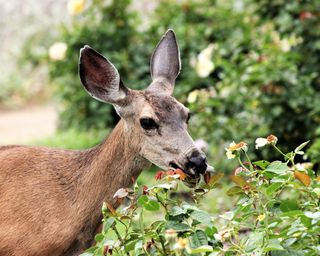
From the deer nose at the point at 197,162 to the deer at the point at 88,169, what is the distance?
0.06 meters

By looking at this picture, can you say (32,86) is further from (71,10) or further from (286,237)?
(286,237)

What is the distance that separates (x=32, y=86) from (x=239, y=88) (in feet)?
25.2

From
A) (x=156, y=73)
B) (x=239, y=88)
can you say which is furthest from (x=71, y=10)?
(x=156, y=73)

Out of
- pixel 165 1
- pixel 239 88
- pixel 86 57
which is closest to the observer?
pixel 86 57

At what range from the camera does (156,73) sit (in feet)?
17.1

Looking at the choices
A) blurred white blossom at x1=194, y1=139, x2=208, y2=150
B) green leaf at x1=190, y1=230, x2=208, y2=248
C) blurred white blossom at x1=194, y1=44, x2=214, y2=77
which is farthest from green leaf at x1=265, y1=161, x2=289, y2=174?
blurred white blossom at x1=194, y1=44, x2=214, y2=77

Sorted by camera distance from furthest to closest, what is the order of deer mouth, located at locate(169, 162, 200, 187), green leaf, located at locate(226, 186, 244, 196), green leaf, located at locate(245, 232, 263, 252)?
deer mouth, located at locate(169, 162, 200, 187)
green leaf, located at locate(226, 186, 244, 196)
green leaf, located at locate(245, 232, 263, 252)

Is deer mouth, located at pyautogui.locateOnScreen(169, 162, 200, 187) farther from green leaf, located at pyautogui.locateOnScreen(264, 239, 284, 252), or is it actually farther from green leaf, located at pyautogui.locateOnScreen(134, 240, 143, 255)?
green leaf, located at pyautogui.locateOnScreen(264, 239, 284, 252)

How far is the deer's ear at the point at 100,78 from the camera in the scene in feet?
15.8

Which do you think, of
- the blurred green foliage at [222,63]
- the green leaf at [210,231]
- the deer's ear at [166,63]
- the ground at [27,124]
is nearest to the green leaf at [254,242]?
the green leaf at [210,231]

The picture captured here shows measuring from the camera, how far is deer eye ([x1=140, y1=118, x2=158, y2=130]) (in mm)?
4723

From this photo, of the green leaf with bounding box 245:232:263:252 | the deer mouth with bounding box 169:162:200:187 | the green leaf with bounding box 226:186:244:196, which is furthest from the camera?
the deer mouth with bounding box 169:162:200:187

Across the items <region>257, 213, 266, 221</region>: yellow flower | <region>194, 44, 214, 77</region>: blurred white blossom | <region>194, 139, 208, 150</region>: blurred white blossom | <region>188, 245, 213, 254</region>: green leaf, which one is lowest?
<region>194, 139, 208, 150</region>: blurred white blossom

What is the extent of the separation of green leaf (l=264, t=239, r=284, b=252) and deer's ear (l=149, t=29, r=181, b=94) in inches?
59.4
